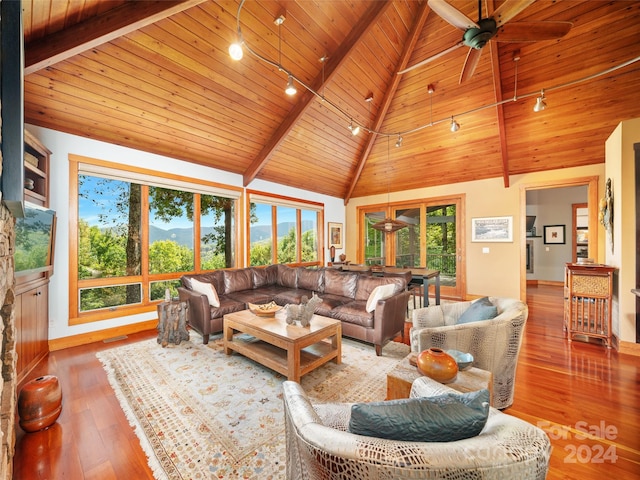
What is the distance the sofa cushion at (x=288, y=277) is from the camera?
488 centimetres

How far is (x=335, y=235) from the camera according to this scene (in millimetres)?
7879

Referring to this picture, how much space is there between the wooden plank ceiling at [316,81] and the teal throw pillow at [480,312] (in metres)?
2.48

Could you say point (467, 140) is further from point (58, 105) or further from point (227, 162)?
point (58, 105)

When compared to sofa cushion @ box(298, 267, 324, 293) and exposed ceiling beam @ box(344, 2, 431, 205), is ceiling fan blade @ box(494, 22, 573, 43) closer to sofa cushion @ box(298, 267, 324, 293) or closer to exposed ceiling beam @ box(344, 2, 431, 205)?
exposed ceiling beam @ box(344, 2, 431, 205)

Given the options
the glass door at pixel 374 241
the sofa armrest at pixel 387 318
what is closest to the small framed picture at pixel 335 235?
the glass door at pixel 374 241

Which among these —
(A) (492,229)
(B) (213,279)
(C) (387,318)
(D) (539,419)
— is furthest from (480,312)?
(A) (492,229)

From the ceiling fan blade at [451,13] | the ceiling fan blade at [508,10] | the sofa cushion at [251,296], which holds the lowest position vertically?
the sofa cushion at [251,296]

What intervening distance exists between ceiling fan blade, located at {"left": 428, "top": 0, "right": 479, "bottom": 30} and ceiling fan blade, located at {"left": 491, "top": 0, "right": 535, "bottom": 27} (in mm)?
155

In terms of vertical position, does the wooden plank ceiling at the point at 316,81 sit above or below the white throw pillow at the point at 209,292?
above

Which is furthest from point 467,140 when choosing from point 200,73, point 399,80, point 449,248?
point 200,73

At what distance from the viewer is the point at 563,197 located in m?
7.34

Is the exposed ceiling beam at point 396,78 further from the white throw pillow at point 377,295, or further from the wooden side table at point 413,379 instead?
the wooden side table at point 413,379

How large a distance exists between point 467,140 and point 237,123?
447 cm

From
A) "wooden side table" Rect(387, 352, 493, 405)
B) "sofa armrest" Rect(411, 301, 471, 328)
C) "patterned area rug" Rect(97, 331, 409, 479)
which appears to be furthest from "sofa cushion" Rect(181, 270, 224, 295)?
"wooden side table" Rect(387, 352, 493, 405)
